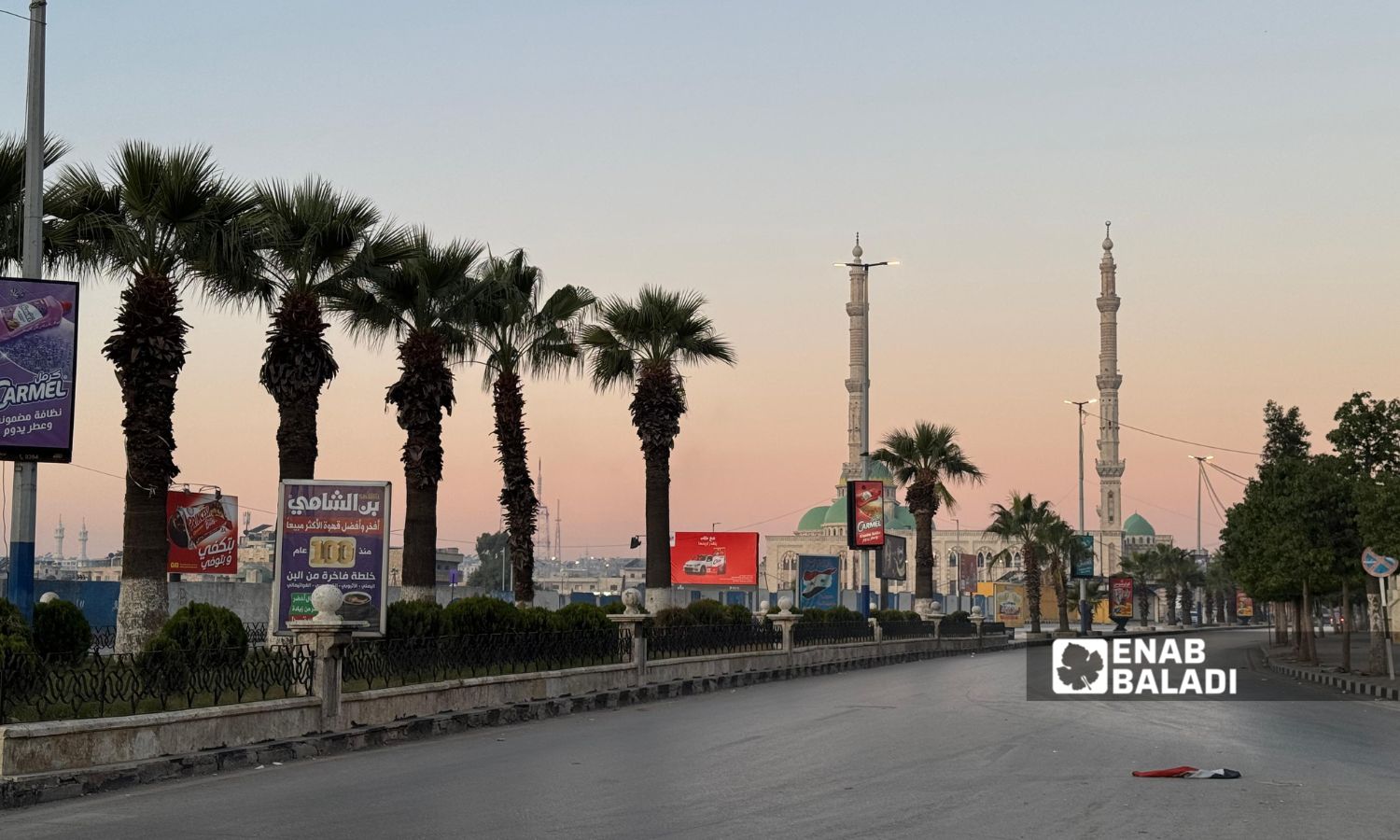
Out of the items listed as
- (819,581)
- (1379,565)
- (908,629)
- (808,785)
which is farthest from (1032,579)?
(808,785)

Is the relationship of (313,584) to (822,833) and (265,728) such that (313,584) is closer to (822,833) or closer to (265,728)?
(265,728)

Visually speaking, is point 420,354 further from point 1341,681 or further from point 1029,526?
point 1029,526

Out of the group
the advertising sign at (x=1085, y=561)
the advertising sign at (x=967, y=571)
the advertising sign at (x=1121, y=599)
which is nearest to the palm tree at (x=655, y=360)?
the advertising sign at (x=1085, y=561)

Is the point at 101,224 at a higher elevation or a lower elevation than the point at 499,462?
higher

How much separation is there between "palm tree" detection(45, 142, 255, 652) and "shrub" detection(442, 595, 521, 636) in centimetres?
424

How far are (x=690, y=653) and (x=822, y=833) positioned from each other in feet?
70.5

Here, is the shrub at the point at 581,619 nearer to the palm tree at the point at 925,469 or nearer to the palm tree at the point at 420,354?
the palm tree at the point at 420,354

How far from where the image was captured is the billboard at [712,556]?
104625 millimetres

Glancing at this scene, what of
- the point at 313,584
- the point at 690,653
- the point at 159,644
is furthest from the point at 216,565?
the point at 159,644

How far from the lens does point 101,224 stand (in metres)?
23.1

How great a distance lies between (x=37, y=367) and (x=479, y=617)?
845cm

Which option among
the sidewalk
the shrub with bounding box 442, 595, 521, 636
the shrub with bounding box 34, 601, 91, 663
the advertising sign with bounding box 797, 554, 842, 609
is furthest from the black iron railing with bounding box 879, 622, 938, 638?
the shrub with bounding box 34, 601, 91, 663

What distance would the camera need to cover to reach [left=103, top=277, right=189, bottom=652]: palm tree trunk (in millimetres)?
22484

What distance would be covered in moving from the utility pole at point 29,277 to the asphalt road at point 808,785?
16.9 ft
